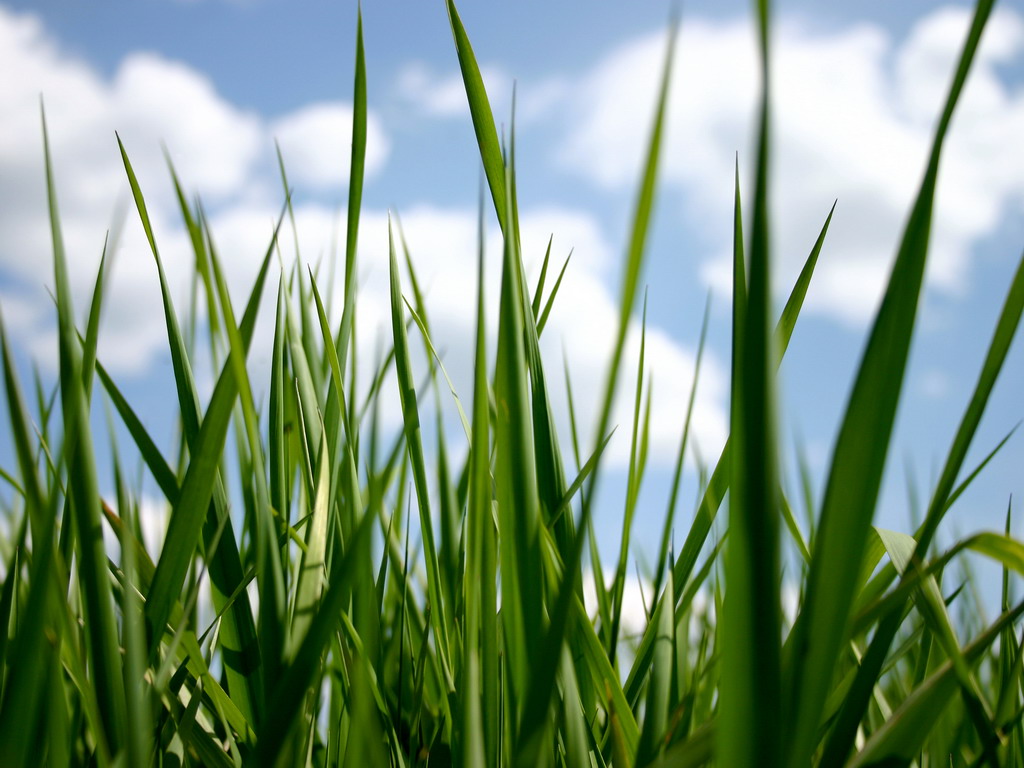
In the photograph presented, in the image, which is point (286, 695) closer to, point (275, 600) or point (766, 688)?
point (275, 600)

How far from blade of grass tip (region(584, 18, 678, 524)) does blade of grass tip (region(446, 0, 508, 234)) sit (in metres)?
0.18

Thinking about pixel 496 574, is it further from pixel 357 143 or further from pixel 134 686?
pixel 357 143

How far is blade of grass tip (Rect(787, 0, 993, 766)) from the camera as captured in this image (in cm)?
26

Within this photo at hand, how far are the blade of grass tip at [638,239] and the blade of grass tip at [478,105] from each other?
179 mm

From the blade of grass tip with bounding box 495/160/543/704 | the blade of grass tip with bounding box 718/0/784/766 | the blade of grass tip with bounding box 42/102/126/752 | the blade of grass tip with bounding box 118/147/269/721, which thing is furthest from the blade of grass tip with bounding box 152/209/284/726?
the blade of grass tip with bounding box 718/0/784/766

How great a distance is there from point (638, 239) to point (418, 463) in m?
0.31

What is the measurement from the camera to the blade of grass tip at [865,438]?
0.26 meters

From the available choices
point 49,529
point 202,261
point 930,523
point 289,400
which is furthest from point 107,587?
point 930,523

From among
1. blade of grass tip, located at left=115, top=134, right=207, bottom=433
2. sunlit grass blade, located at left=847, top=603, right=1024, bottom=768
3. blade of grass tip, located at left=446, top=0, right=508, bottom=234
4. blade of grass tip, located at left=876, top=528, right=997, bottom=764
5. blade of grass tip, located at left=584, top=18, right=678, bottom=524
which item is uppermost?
blade of grass tip, located at left=446, top=0, right=508, bottom=234

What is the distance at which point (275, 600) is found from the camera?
416 mm

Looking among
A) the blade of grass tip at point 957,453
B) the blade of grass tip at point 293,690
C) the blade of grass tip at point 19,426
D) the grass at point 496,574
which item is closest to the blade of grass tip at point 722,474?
the grass at point 496,574

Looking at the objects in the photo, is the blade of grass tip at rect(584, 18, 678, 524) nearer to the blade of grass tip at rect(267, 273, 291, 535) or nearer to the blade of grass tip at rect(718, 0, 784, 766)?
the blade of grass tip at rect(718, 0, 784, 766)

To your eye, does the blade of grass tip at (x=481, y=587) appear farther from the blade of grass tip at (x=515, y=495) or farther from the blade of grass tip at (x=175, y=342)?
the blade of grass tip at (x=175, y=342)

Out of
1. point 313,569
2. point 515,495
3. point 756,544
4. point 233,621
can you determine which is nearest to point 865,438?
point 756,544
